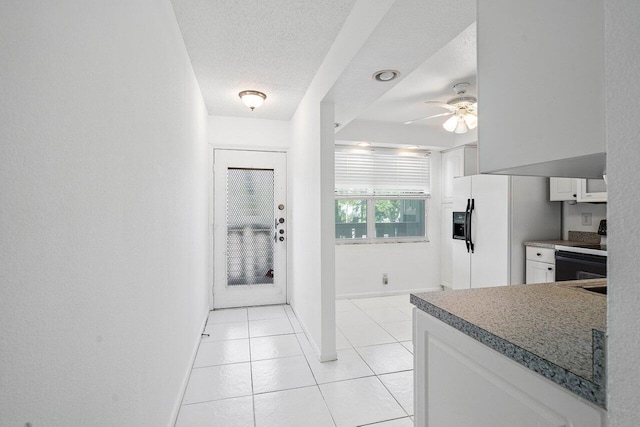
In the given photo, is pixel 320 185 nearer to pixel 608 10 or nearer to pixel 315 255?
pixel 315 255

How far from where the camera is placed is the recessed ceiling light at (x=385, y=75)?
84.2 inches

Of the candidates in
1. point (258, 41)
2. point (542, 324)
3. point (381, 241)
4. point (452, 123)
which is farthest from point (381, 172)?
point (542, 324)

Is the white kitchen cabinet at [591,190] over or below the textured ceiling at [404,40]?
below

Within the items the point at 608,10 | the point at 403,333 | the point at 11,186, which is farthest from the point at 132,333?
the point at 403,333

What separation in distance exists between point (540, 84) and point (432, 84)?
2.54 m

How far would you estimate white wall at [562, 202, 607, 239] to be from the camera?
10.6 ft

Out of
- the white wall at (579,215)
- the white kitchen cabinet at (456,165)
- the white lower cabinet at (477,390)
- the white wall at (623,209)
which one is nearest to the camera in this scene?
the white wall at (623,209)

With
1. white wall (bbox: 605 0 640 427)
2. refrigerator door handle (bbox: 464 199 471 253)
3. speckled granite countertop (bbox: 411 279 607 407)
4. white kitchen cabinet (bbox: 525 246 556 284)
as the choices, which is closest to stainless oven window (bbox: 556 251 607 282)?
white kitchen cabinet (bbox: 525 246 556 284)

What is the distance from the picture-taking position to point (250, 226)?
162 inches

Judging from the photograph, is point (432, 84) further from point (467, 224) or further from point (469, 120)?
point (467, 224)

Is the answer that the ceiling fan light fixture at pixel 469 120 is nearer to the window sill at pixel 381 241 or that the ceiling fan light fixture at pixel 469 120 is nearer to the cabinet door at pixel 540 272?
the cabinet door at pixel 540 272

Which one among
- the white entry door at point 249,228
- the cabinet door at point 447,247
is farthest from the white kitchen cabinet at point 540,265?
the white entry door at point 249,228

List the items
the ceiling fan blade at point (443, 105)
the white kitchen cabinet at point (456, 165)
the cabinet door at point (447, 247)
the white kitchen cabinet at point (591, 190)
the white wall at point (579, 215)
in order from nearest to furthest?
the white kitchen cabinet at point (591, 190) → the ceiling fan blade at point (443, 105) → the white wall at point (579, 215) → the white kitchen cabinet at point (456, 165) → the cabinet door at point (447, 247)

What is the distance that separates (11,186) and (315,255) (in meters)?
2.35
